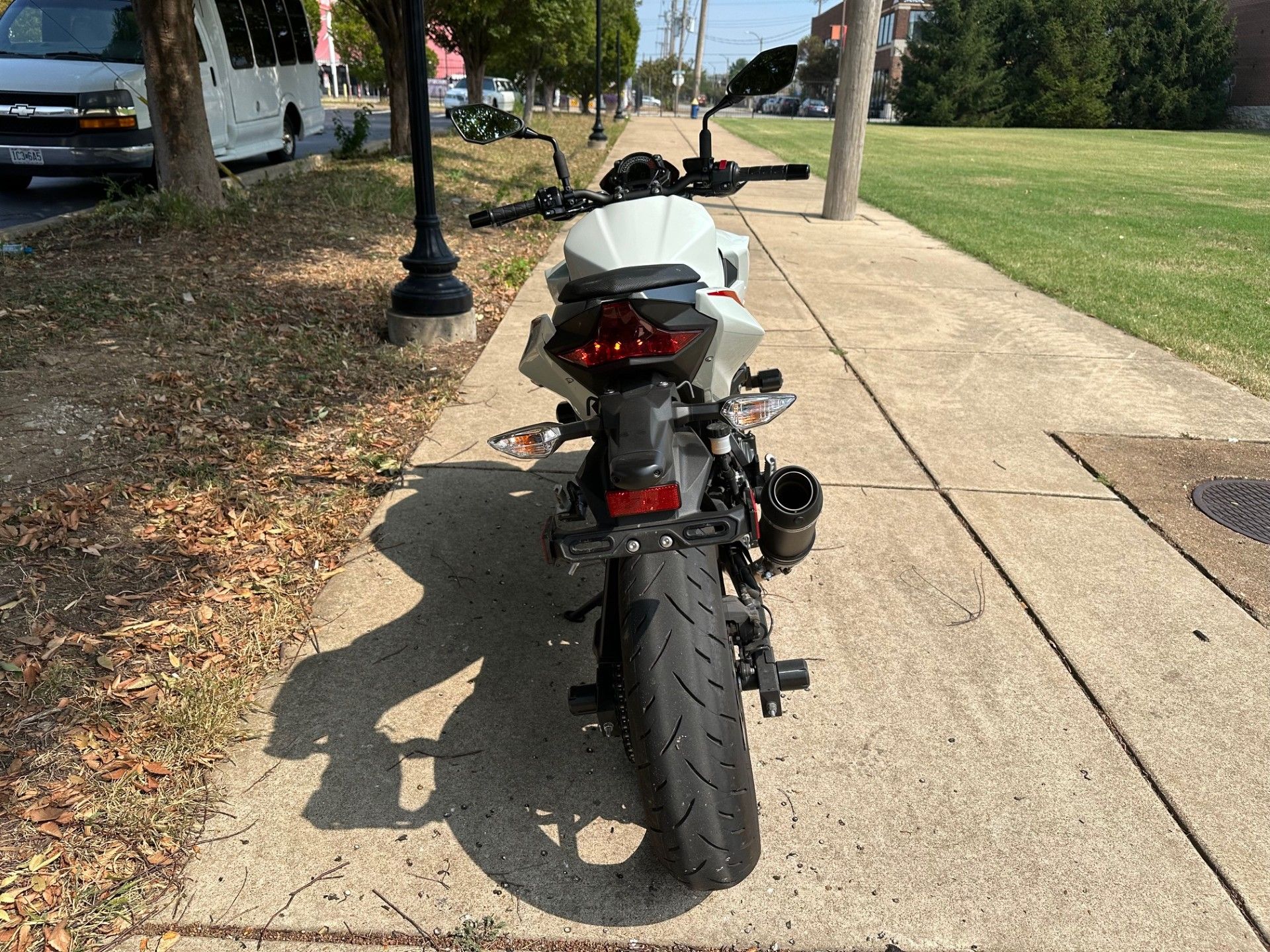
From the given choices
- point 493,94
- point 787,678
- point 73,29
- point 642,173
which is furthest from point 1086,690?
point 493,94

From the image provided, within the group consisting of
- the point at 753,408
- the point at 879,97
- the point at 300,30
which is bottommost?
the point at 753,408

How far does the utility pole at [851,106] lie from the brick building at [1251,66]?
45208 millimetres

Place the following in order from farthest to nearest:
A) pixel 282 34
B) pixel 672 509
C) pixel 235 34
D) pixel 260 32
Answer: pixel 282 34, pixel 260 32, pixel 235 34, pixel 672 509

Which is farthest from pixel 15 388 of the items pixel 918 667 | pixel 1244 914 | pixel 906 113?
pixel 906 113

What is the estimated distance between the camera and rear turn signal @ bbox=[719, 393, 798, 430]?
7.43 feet

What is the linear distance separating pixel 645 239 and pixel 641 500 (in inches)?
28.7

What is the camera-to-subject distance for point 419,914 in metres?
2.09

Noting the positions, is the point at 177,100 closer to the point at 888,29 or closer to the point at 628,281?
the point at 628,281

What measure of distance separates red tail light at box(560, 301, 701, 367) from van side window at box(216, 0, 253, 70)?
1201 centimetres

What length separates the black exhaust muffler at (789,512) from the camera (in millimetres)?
2369

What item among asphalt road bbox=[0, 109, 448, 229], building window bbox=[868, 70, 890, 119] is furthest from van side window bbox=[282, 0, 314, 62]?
building window bbox=[868, 70, 890, 119]

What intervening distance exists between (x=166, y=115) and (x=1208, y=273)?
10.0 metres

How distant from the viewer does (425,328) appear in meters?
5.97

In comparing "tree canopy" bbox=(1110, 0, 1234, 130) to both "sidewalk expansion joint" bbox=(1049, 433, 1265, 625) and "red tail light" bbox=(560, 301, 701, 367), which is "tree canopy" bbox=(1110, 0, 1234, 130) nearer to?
"sidewalk expansion joint" bbox=(1049, 433, 1265, 625)
